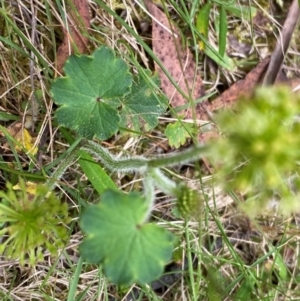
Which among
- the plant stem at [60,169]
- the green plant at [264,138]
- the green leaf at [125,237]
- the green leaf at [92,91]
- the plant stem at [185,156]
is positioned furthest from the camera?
the green leaf at [92,91]

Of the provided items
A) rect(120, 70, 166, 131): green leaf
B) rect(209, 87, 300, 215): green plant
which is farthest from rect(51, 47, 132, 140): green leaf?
rect(209, 87, 300, 215): green plant

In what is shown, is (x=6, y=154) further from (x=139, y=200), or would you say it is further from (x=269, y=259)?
(x=269, y=259)

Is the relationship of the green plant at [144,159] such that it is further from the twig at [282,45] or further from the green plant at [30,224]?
the twig at [282,45]

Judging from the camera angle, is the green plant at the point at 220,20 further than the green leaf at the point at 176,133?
Yes

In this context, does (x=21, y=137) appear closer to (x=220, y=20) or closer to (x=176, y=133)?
(x=176, y=133)


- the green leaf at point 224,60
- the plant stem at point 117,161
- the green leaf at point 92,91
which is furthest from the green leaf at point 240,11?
the plant stem at point 117,161

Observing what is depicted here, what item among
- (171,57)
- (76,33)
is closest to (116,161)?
(76,33)
